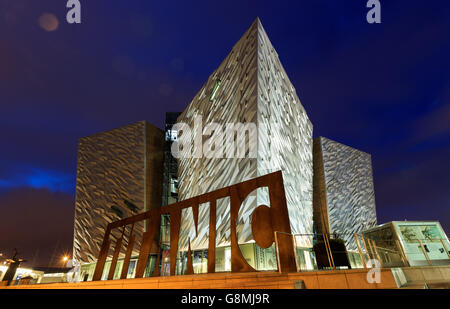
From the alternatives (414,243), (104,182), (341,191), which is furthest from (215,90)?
(341,191)

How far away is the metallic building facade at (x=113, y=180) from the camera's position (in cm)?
2453

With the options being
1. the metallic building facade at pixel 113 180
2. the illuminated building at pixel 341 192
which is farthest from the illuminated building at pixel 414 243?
the metallic building facade at pixel 113 180

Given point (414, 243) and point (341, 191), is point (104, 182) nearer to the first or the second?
point (414, 243)

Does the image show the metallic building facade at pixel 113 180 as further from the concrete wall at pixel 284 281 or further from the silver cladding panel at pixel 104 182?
the concrete wall at pixel 284 281

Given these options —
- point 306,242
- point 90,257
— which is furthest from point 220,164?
point 90,257

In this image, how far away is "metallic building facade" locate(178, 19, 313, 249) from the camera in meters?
15.4

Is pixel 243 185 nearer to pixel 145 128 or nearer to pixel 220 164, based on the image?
pixel 220 164

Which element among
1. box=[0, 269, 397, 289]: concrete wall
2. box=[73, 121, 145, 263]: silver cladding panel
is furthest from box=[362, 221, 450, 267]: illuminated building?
box=[73, 121, 145, 263]: silver cladding panel

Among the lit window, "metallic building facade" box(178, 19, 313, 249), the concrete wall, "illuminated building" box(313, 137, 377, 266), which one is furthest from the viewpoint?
"illuminated building" box(313, 137, 377, 266)

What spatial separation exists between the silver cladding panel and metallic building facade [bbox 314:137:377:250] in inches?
739

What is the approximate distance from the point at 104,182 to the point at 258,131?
57.1ft

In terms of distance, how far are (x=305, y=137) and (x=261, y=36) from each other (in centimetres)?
1143

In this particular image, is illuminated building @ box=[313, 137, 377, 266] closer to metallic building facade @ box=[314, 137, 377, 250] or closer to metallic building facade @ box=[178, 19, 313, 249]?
metallic building facade @ box=[314, 137, 377, 250]
